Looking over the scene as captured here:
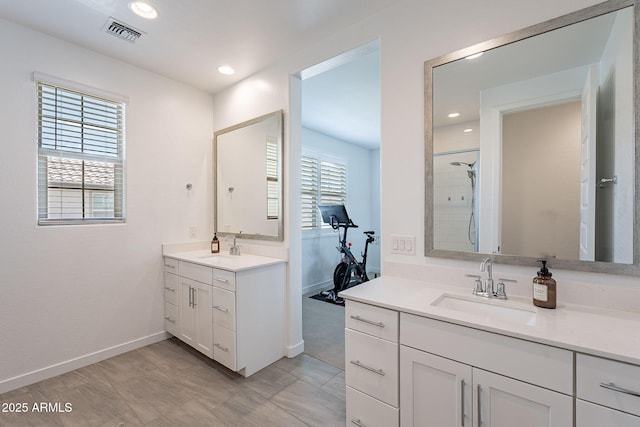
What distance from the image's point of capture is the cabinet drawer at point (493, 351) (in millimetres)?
953

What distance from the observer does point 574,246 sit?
133 centimetres

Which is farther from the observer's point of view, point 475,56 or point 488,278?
point 475,56

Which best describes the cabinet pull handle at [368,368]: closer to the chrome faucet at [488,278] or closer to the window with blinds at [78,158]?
the chrome faucet at [488,278]

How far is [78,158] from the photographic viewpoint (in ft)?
7.86

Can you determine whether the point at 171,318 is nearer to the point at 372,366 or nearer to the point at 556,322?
the point at 372,366

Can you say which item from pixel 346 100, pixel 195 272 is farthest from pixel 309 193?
pixel 195 272

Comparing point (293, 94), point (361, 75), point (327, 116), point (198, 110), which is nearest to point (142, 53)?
point (198, 110)

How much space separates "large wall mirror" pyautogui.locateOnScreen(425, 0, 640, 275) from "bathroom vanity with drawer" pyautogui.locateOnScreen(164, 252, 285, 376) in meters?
1.37

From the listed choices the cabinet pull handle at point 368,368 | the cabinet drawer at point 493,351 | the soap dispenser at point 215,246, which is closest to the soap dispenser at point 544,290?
the cabinet drawer at point 493,351

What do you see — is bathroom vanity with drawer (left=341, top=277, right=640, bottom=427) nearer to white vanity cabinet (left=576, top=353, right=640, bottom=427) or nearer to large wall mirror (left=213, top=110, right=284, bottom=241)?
white vanity cabinet (left=576, top=353, right=640, bottom=427)

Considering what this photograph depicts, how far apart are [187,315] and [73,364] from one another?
36.4 inches

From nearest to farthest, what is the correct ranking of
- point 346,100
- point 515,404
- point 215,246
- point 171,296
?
point 515,404, point 171,296, point 215,246, point 346,100

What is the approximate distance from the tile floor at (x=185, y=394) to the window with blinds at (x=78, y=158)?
4.27ft

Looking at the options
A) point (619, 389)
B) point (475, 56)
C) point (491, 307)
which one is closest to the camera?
point (619, 389)
